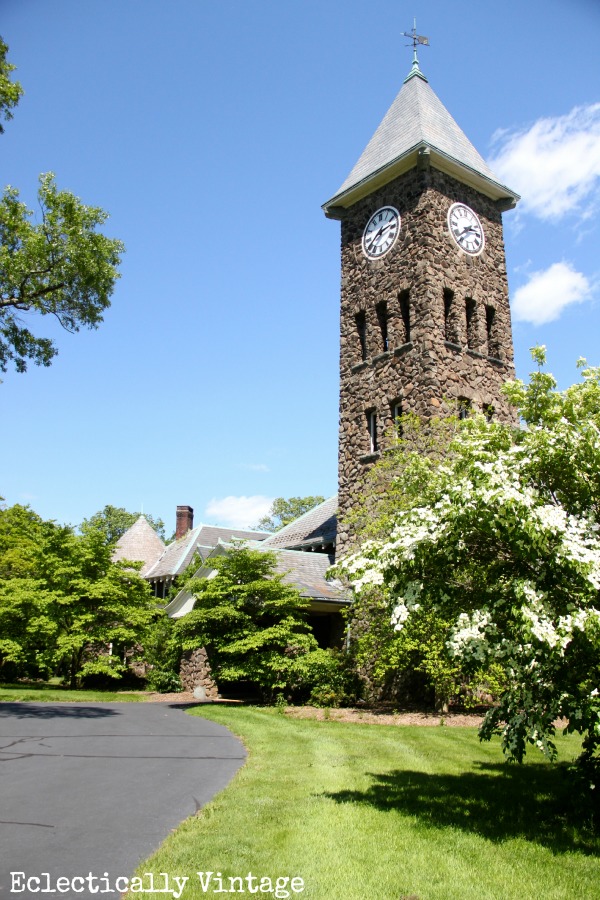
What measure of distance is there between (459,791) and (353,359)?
16037 mm

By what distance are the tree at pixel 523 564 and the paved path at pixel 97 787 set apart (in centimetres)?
282

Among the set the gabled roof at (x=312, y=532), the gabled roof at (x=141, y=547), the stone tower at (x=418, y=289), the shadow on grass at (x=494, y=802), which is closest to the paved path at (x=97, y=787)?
the shadow on grass at (x=494, y=802)

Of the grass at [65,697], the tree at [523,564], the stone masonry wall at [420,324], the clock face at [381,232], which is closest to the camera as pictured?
the tree at [523,564]

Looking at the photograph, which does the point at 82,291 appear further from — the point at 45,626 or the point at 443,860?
the point at 443,860

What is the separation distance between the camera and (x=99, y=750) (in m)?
9.79

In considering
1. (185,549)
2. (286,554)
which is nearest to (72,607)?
(286,554)

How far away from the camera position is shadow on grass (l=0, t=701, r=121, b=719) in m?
13.9

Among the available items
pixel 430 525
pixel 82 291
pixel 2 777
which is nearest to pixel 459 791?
pixel 430 525

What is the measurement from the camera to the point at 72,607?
70.9ft

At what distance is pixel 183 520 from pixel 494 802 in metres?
33.8

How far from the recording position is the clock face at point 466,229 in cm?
2086

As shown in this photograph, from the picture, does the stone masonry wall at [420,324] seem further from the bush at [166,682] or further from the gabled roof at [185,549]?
the gabled roof at [185,549]

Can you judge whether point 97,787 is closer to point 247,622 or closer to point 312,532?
point 247,622

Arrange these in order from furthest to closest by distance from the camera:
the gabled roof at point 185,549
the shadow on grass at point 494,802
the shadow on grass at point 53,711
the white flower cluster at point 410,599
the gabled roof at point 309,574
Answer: the gabled roof at point 185,549 → the gabled roof at point 309,574 → the shadow on grass at point 53,711 → the white flower cluster at point 410,599 → the shadow on grass at point 494,802
